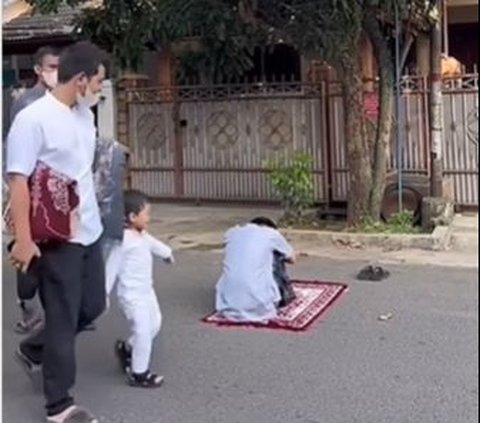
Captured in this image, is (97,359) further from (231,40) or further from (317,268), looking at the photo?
(231,40)

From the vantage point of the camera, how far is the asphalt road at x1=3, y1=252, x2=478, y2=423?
4.78 m

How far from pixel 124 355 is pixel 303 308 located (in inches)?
73.8

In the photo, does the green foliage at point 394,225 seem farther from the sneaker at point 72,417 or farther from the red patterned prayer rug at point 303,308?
the sneaker at point 72,417

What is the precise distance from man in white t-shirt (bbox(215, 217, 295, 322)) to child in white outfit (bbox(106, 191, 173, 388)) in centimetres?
135

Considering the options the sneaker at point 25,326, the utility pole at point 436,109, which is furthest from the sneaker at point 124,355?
the utility pole at point 436,109

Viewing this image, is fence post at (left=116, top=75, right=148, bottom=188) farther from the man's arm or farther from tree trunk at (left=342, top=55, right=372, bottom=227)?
the man's arm

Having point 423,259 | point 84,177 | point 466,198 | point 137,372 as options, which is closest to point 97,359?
point 137,372

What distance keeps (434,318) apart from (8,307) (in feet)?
10.7

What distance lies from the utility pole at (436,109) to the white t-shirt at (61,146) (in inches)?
257

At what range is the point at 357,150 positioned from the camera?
33.2 feet

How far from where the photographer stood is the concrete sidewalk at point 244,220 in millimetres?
8922

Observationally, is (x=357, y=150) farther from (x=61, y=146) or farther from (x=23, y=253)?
(x=23, y=253)

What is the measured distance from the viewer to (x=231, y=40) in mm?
10539

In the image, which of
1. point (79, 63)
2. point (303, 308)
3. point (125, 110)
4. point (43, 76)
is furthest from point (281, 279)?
point (125, 110)
